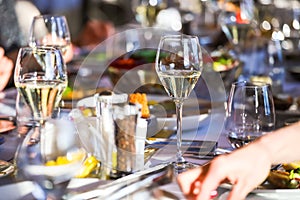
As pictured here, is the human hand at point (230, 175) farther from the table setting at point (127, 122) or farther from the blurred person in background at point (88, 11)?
the blurred person in background at point (88, 11)

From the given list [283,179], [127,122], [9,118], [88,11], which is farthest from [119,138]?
[88,11]

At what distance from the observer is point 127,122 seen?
914 mm

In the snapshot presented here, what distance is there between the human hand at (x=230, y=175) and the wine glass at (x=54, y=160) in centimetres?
19

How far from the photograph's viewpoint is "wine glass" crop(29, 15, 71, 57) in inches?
61.8

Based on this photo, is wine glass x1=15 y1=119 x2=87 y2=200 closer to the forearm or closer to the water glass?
the water glass

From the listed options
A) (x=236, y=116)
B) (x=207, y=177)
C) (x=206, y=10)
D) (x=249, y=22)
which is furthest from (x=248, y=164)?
(x=206, y=10)

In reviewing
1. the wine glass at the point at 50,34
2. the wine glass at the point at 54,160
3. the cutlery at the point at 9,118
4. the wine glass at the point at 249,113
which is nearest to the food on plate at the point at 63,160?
the wine glass at the point at 54,160

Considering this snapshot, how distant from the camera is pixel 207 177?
0.67 meters

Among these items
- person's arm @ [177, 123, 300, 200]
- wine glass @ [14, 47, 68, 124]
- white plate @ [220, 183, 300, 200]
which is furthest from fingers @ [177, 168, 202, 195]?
wine glass @ [14, 47, 68, 124]

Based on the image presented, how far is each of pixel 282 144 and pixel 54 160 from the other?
0.98ft

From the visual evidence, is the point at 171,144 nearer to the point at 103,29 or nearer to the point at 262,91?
the point at 262,91

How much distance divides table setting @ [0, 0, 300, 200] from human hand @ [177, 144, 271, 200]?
0.6 inches

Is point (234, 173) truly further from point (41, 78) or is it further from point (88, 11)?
point (88, 11)

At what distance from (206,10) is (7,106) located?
7.37ft
